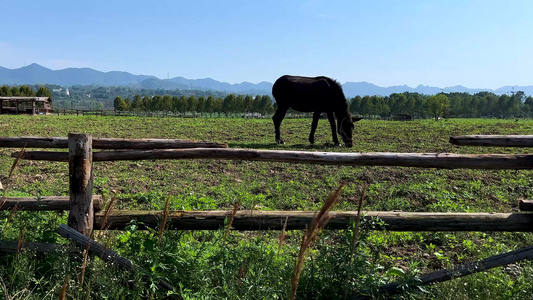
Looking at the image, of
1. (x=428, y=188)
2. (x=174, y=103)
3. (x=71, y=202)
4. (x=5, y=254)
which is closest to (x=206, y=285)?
(x=71, y=202)

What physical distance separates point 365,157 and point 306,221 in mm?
1042

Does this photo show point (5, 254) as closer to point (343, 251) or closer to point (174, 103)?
point (343, 251)

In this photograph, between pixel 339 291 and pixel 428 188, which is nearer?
pixel 339 291

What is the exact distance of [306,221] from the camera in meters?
3.87

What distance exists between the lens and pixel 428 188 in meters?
7.57

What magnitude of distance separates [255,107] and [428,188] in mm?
95361

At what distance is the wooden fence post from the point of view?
3727mm

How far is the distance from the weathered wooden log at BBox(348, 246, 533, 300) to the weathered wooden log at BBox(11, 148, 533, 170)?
3.33ft

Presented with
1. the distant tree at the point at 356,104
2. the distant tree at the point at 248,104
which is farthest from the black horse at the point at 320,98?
the distant tree at the point at 356,104

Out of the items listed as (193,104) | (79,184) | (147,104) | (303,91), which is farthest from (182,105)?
(79,184)

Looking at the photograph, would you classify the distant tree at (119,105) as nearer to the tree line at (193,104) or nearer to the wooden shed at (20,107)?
the tree line at (193,104)

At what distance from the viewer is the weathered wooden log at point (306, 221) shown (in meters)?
3.87

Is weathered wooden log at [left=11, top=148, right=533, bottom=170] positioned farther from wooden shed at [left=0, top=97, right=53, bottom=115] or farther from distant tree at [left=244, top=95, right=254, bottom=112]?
distant tree at [left=244, top=95, right=254, bottom=112]

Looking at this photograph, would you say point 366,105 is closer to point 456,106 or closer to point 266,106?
point 266,106
